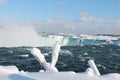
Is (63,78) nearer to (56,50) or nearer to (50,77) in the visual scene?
(50,77)

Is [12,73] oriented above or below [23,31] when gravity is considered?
below

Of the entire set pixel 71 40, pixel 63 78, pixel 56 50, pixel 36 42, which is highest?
pixel 71 40

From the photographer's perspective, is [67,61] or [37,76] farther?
[67,61]

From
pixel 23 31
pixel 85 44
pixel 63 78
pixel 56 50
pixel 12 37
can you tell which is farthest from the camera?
pixel 85 44

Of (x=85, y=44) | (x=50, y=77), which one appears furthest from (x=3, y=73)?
(x=85, y=44)

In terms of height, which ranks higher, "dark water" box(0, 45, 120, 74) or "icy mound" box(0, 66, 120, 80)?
"dark water" box(0, 45, 120, 74)

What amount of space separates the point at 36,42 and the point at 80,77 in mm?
50836

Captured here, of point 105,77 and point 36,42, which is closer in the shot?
point 105,77

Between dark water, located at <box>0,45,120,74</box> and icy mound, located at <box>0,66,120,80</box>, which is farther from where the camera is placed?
dark water, located at <box>0,45,120,74</box>

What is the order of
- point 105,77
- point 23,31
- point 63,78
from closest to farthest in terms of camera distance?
1. point 63,78
2. point 105,77
3. point 23,31

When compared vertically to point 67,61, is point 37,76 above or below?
below

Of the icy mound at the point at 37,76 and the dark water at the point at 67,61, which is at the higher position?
the dark water at the point at 67,61

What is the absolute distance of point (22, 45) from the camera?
59.8m

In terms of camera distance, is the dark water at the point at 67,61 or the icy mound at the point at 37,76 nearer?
the icy mound at the point at 37,76
